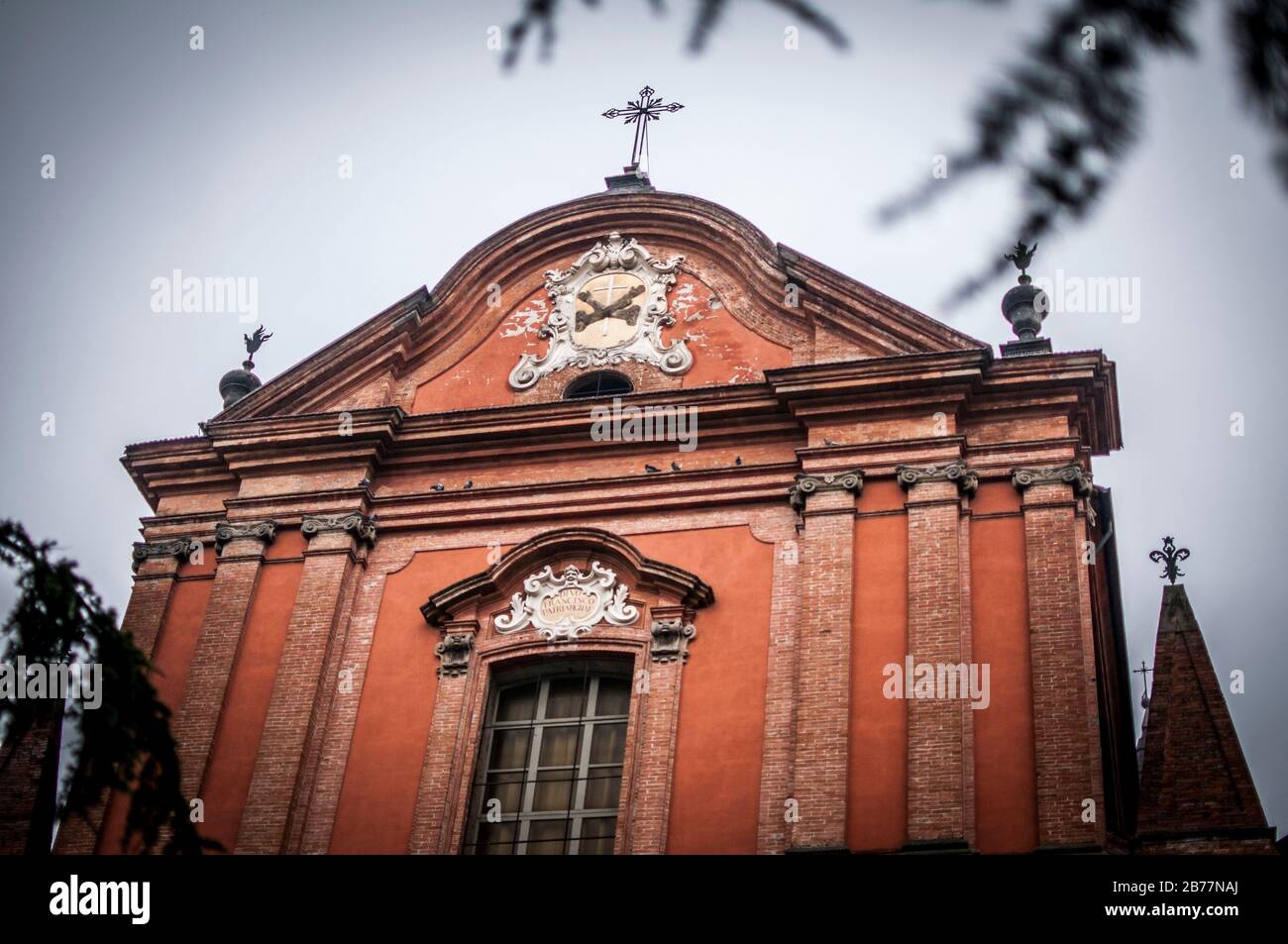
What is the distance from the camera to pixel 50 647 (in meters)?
8.01

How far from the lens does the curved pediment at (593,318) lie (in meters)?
15.2

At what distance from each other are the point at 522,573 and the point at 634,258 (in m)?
4.23

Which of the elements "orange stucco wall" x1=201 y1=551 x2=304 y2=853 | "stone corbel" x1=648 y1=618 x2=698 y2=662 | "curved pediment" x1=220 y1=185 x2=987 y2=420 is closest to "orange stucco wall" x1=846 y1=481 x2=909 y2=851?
"stone corbel" x1=648 y1=618 x2=698 y2=662

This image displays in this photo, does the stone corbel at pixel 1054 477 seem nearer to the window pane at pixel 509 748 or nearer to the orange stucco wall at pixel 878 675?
the orange stucco wall at pixel 878 675

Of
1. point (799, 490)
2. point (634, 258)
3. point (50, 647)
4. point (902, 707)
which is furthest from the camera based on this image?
point (634, 258)

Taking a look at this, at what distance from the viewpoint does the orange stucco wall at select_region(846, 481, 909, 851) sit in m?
11.7

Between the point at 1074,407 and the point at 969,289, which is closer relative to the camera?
the point at 969,289

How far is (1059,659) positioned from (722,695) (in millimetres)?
2827

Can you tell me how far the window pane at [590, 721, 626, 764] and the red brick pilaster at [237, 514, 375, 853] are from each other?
256 cm

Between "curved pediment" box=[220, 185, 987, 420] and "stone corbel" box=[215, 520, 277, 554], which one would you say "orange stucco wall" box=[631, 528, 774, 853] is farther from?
"stone corbel" box=[215, 520, 277, 554]
